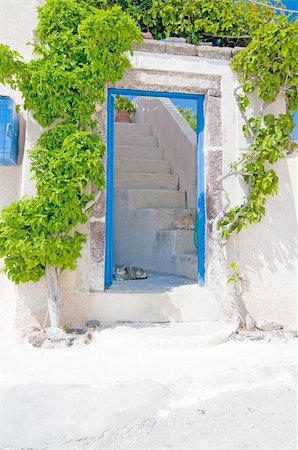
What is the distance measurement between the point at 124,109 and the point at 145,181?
3.79m

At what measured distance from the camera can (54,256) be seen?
11.2 ft

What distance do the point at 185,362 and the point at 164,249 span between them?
307 cm

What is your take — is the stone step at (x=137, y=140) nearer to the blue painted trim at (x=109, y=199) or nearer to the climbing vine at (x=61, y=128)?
the blue painted trim at (x=109, y=199)

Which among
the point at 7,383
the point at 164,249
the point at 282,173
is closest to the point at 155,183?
the point at 164,249

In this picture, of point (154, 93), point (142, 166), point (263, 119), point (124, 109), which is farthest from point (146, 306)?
point (124, 109)

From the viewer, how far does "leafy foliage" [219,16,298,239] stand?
12.6 feet

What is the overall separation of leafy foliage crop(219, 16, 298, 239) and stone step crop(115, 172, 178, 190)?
3.22m

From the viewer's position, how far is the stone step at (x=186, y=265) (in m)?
5.12

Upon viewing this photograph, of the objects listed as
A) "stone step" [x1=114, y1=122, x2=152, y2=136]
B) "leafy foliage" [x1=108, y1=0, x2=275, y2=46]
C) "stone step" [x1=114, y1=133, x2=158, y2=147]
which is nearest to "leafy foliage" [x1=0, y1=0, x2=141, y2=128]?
"leafy foliage" [x1=108, y1=0, x2=275, y2=46]

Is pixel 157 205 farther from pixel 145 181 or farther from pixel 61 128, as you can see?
pixel 61 128

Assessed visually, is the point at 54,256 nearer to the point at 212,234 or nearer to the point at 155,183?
the point at 212,234

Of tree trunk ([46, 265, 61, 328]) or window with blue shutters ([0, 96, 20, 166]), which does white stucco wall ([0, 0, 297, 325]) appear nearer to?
window with blue shutters ([0, 96, 20, 166])

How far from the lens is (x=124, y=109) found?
1013 cm

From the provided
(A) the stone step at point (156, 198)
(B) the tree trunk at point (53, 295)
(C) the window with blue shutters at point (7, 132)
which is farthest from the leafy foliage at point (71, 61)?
(A) the stone step at point (156, 198)
